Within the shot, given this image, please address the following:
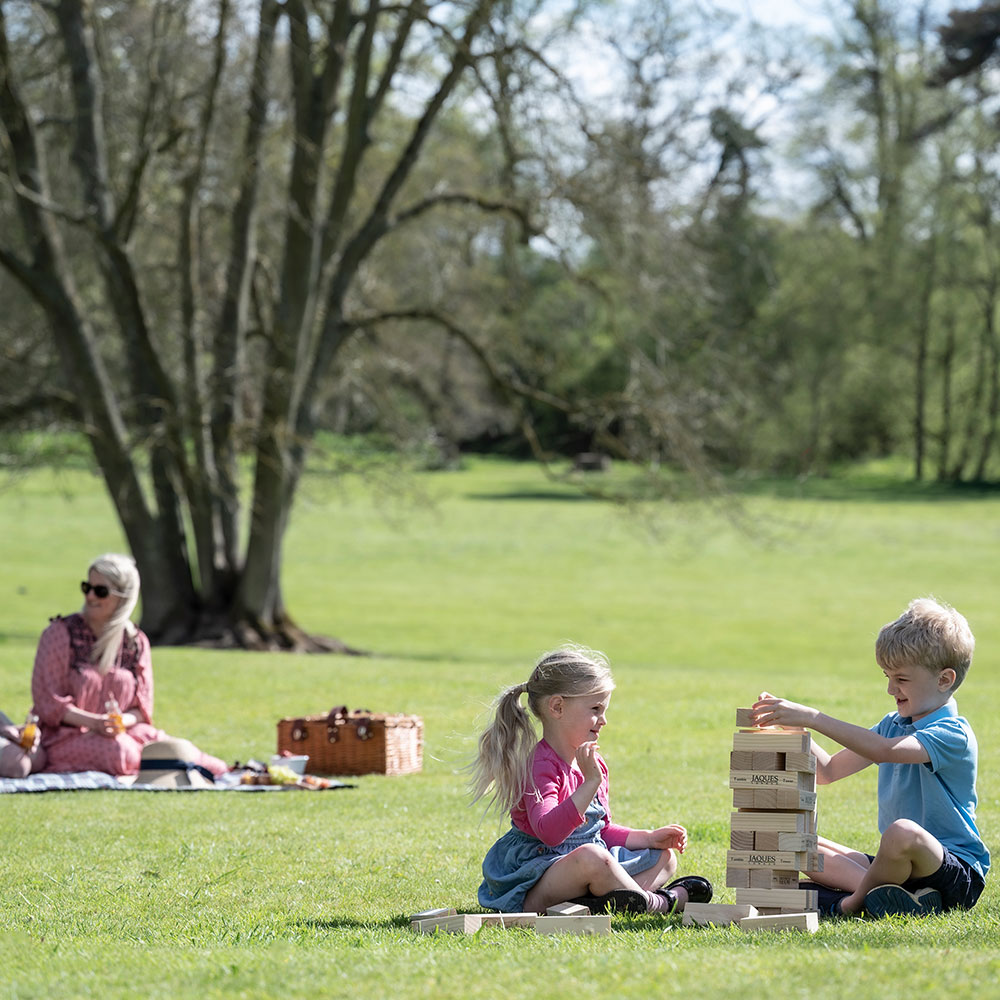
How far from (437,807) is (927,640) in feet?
13.7

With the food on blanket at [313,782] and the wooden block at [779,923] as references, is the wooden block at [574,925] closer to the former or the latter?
the wooden block at [779,923]

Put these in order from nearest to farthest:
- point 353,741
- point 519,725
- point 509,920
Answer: point 509,920, point 519,725, point 353,741

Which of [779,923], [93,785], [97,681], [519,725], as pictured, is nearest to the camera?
[779,923]

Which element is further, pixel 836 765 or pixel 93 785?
pixel 93 785

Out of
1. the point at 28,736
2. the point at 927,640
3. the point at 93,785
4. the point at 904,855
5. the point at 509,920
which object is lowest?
the point at 93,785

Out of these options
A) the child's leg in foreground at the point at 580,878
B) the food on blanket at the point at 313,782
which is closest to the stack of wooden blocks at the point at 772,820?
the child's leg in foreground at the point at 580,878

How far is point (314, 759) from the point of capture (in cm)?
1064

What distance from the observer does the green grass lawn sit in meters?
4.46

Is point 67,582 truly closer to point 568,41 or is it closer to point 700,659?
point 700,659

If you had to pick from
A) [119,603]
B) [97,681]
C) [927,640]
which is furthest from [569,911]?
[97,681]

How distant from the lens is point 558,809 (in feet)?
19.0

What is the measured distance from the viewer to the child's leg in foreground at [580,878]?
5.84 meters

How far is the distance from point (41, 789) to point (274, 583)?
12.1 m

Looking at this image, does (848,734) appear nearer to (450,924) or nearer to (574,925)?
(574,925)
